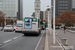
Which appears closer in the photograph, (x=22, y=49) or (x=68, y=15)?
(x=22, y=49)

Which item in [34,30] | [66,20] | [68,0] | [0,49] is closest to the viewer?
[0,49]

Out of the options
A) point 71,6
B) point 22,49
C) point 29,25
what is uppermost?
point 71,6

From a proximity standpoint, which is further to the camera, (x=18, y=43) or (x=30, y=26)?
(x=30, y=26)

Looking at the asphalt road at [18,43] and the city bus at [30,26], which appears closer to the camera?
the asphalt road at [18,43]

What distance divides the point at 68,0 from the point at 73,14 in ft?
192

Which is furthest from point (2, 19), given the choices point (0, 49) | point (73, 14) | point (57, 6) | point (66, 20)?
point (57, 6)

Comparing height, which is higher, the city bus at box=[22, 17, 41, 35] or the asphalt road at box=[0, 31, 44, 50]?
the city bus at box=[22, 17, 41, 35]

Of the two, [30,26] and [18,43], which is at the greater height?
[30,26]

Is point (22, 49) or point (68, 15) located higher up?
point (68, 15)

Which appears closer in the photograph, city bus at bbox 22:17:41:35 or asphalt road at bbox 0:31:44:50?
asphalt road at bbox 0:31:44:50

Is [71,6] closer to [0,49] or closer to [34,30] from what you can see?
[34,30]

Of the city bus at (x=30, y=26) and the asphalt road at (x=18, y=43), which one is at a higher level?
the city bus at (x=30, y=26)

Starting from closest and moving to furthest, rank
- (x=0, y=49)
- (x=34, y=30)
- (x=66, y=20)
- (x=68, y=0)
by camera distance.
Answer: (x=0, y=49)
(x=34, y=30)
(x=66, y=20)
(x=68, y=0)

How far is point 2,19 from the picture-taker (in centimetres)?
6625
